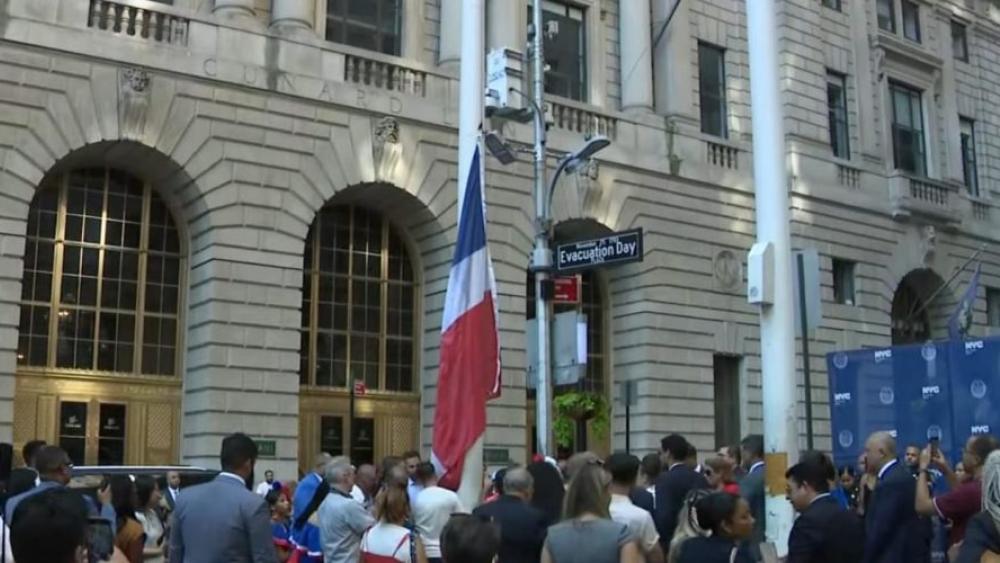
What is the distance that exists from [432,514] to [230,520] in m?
2.82

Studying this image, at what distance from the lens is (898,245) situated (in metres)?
31.5

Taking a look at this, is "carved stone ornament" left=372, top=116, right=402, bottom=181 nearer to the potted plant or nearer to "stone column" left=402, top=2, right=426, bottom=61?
"stone column" left=402, top=2, right=426, bottom=61

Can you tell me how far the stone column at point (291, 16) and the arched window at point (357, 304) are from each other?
11.4 feet

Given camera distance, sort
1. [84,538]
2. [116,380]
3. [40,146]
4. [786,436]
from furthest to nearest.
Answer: [116,380] → [40,146] → [786,436] → [84,538]

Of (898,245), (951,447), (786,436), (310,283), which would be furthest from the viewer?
(898,245)

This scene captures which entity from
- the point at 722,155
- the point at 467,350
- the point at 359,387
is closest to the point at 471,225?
the point at 467,350

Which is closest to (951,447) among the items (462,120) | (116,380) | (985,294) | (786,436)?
(786,436)

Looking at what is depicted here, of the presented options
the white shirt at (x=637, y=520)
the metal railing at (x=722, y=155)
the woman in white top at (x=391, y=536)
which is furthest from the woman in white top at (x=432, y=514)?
the metal railing at (x=722, y=155)

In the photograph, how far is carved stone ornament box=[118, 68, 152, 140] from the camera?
1964cm

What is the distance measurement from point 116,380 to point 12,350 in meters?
2.44

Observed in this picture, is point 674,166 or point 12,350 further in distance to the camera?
point 674,166

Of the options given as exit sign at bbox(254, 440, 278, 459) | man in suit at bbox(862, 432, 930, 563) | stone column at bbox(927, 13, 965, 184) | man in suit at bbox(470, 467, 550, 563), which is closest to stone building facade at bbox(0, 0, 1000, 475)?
exit sign at bbox(254, 440, 278, 459)

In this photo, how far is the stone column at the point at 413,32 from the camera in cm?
2359

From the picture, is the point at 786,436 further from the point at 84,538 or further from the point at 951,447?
the point at 84,538
